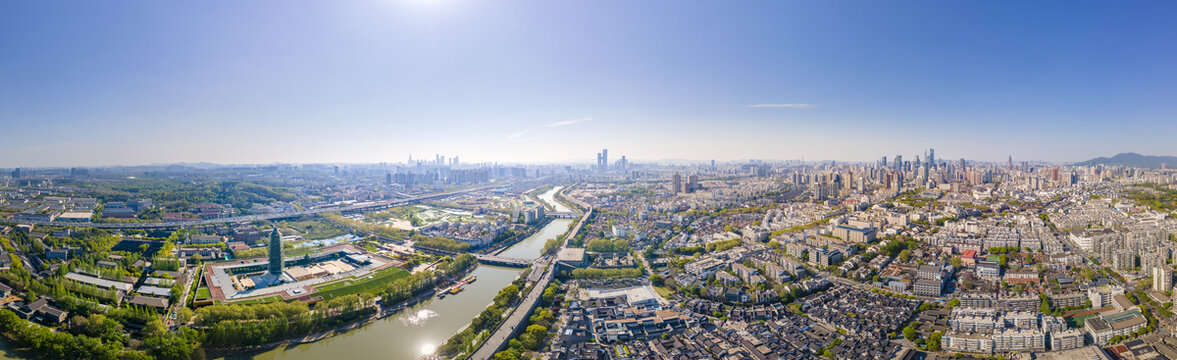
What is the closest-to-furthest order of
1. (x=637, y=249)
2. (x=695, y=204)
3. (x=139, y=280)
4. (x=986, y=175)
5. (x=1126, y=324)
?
(x=1126, y=324), (x=139, y=280), (x=637, y=249), (x=695, y=204), (x=986, y=175)

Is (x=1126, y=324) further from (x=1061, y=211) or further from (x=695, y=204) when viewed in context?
(x=695, y=204)

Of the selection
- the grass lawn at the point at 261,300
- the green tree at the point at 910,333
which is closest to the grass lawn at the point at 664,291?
the green tree at the point at 910,333

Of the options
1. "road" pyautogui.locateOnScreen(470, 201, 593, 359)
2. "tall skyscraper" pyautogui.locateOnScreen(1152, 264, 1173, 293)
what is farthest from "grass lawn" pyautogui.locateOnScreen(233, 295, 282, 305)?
"tall skyscraper" pyautogui.locateOnScreen(1152, 264, 1173, 293)

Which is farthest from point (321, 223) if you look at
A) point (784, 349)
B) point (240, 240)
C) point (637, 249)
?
point (784, 349)

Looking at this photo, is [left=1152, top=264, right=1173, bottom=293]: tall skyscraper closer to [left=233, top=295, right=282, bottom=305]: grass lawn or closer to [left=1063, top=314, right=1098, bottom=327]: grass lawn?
[left=1063, top=314, right=1098, bottom=327]: grass lawn

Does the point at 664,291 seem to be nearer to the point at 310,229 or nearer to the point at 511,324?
the point at 511,324

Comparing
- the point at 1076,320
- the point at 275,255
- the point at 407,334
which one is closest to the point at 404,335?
the point at 407,334
